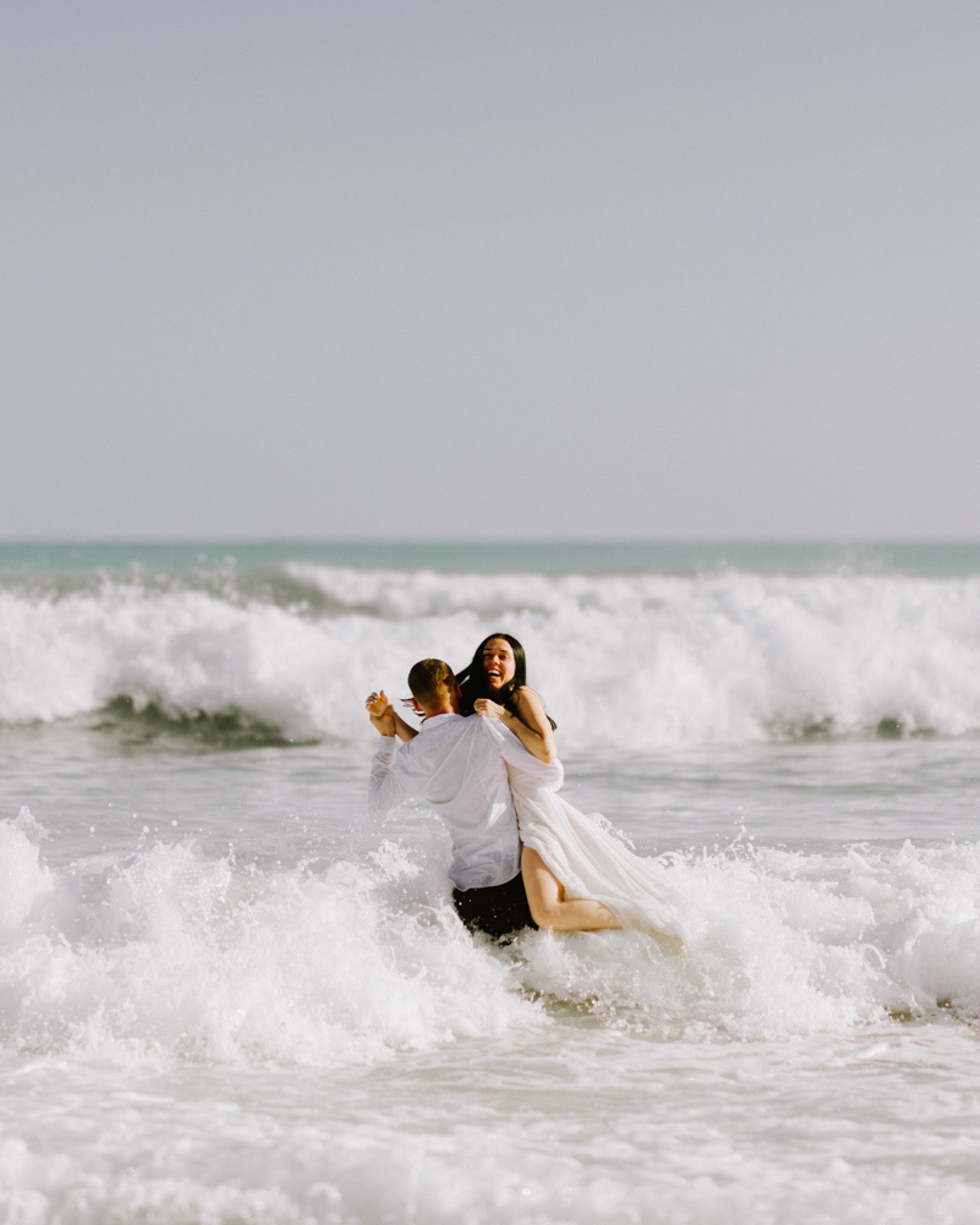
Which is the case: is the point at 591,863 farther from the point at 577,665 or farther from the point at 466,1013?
the point at 577,665

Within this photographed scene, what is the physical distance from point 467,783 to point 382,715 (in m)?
0.43

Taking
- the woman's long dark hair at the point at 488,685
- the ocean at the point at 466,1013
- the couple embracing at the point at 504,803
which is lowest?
the ocean at the point at 466,1013

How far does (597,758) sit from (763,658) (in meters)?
4.09

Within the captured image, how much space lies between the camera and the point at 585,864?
5.04 meters

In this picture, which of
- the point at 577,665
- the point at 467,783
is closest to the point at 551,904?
the point at 467,783

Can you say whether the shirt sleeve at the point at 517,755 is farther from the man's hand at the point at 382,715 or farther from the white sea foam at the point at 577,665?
the white sea foam at the point at 577,665

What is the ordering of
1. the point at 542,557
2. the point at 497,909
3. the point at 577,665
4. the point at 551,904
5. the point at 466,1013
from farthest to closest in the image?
the point at 542,557, the point at 577,665, the point at 497,909, the point at 551,904, the point at 466,1013

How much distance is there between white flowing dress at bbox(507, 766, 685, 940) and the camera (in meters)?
4.96

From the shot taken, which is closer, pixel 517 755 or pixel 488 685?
pixel 517 755

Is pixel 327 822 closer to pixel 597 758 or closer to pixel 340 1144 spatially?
pixel 597 758

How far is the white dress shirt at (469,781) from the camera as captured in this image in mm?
4902

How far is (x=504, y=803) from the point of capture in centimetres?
498

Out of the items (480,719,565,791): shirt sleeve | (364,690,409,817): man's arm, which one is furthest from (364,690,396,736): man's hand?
(480,719,565,791): shirt sleeve

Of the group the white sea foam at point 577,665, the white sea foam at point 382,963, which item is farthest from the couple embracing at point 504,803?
the white sea foam at point 577,665
